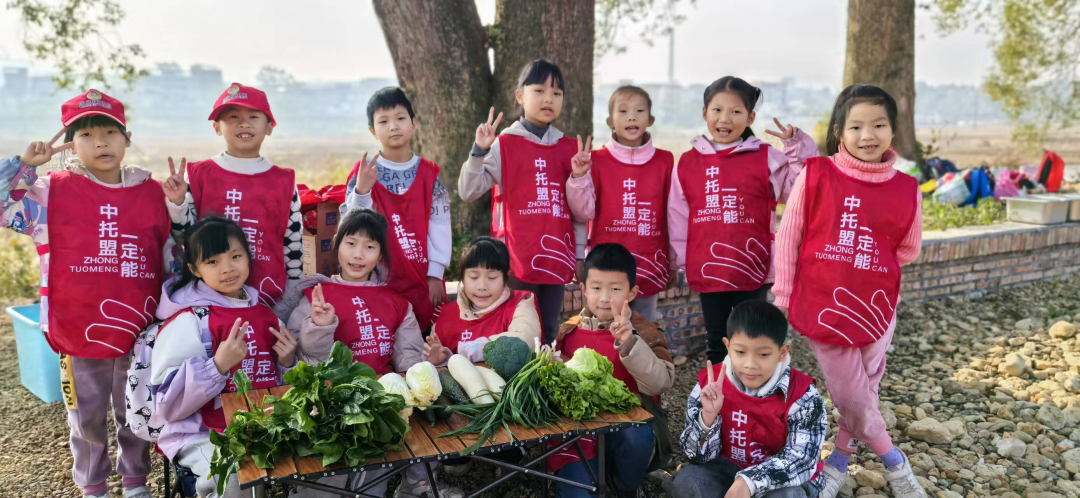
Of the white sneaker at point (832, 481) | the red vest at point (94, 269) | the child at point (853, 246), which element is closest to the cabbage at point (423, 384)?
the red vest at point (94, 269)

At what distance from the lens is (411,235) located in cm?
375

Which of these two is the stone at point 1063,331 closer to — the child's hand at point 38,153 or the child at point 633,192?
the child at point 633,192

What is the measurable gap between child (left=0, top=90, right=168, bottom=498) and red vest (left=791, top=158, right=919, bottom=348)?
288 cm

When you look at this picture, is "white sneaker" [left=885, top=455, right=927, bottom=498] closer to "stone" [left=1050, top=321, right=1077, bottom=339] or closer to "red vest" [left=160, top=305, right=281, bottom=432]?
"red vest" [left=160, top=305, right=281, bottom=432]

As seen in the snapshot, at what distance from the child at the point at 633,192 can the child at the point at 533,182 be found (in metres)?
0.13

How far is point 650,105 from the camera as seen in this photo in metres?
3.86

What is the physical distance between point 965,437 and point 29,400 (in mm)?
5395

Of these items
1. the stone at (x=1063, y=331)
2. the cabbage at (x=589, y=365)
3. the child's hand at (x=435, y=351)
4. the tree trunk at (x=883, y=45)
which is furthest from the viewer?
→ the tree trunk at (x=883, y=45)

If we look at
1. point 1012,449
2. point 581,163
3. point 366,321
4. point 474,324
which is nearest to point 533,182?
point 581,163

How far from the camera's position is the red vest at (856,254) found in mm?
3203

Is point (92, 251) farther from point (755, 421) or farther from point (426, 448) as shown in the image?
point (755, 421)

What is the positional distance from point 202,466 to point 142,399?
1.31 ft

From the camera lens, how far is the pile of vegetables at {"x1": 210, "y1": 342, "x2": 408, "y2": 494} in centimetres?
232

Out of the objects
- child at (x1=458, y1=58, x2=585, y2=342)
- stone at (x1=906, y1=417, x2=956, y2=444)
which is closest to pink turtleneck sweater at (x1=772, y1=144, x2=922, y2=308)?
child at (x1=458, y1=58, x2=585, y2=342)
